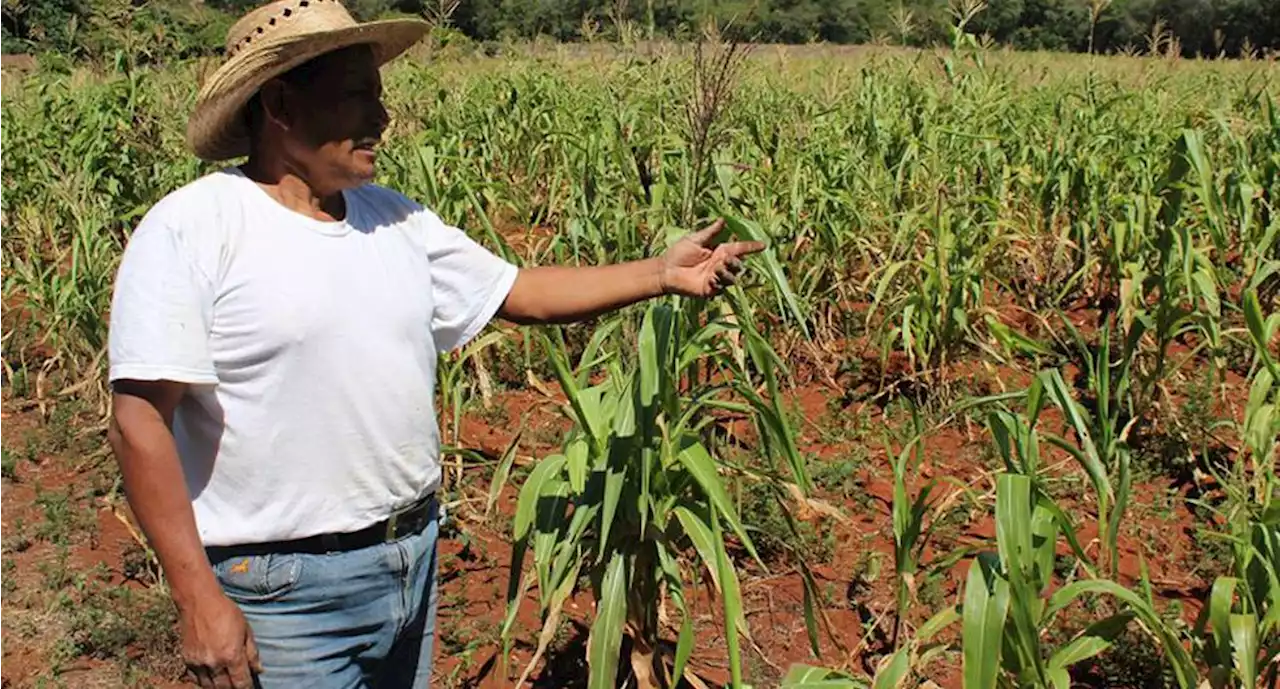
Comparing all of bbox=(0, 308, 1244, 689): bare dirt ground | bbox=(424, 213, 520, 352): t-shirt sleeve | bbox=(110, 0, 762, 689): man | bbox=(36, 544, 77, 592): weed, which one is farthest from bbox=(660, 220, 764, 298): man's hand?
bbox=(36, 544, 77, 592): weed

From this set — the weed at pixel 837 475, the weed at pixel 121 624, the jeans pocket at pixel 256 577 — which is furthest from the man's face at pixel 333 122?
the weed at pixel 837 475

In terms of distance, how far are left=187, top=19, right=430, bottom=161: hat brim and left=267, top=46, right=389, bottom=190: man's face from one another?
4 cm

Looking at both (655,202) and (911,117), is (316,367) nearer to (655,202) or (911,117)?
(655,202)

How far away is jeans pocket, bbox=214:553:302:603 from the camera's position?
6.01 ft

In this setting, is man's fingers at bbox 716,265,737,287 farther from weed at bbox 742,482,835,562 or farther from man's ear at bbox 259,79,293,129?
weed at bbox 742,482,835,562

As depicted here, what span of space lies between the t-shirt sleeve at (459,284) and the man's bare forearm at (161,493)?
59 cm

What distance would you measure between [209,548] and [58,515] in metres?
2.43

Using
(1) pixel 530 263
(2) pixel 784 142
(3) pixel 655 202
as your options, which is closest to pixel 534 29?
(2) pixel 784 142

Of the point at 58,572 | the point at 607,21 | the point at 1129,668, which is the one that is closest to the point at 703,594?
the point at 1129,668

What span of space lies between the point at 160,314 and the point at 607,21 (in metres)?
7.12

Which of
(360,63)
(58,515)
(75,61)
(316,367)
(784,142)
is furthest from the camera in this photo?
(75,61)

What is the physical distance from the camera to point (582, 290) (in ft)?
7.54

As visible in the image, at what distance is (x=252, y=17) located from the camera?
1915 mm

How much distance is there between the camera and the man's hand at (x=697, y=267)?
2268mm
